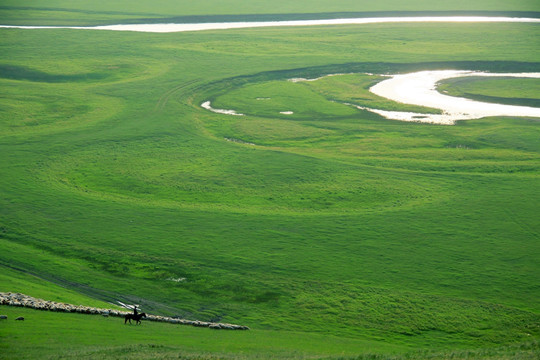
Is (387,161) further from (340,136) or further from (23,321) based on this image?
(23,321)

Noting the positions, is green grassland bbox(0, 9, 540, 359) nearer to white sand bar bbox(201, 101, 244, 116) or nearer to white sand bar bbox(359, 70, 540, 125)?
white sand bar bbox(201, 101, 244, 116)

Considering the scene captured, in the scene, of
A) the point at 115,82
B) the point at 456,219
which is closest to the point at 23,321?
the point at 456,219

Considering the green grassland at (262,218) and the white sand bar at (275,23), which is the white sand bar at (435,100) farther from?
the white sand bar at (275,23)

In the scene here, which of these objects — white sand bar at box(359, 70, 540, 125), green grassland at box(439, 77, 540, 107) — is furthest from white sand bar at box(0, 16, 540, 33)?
green grassland at box(439, 77, 540, 107)

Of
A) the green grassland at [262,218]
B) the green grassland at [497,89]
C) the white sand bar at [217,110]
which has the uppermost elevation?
the green grassland at [497,89]

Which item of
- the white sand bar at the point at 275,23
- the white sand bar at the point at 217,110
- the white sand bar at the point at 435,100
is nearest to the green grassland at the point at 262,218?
the white sand bar at the point at 217,110

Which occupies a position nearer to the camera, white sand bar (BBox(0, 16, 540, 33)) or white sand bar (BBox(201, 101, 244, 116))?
white sand bar (BBox(201, 101, 244, 116))

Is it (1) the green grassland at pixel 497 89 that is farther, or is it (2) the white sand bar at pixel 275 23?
(2) the white sand bar at pixel 275 23
